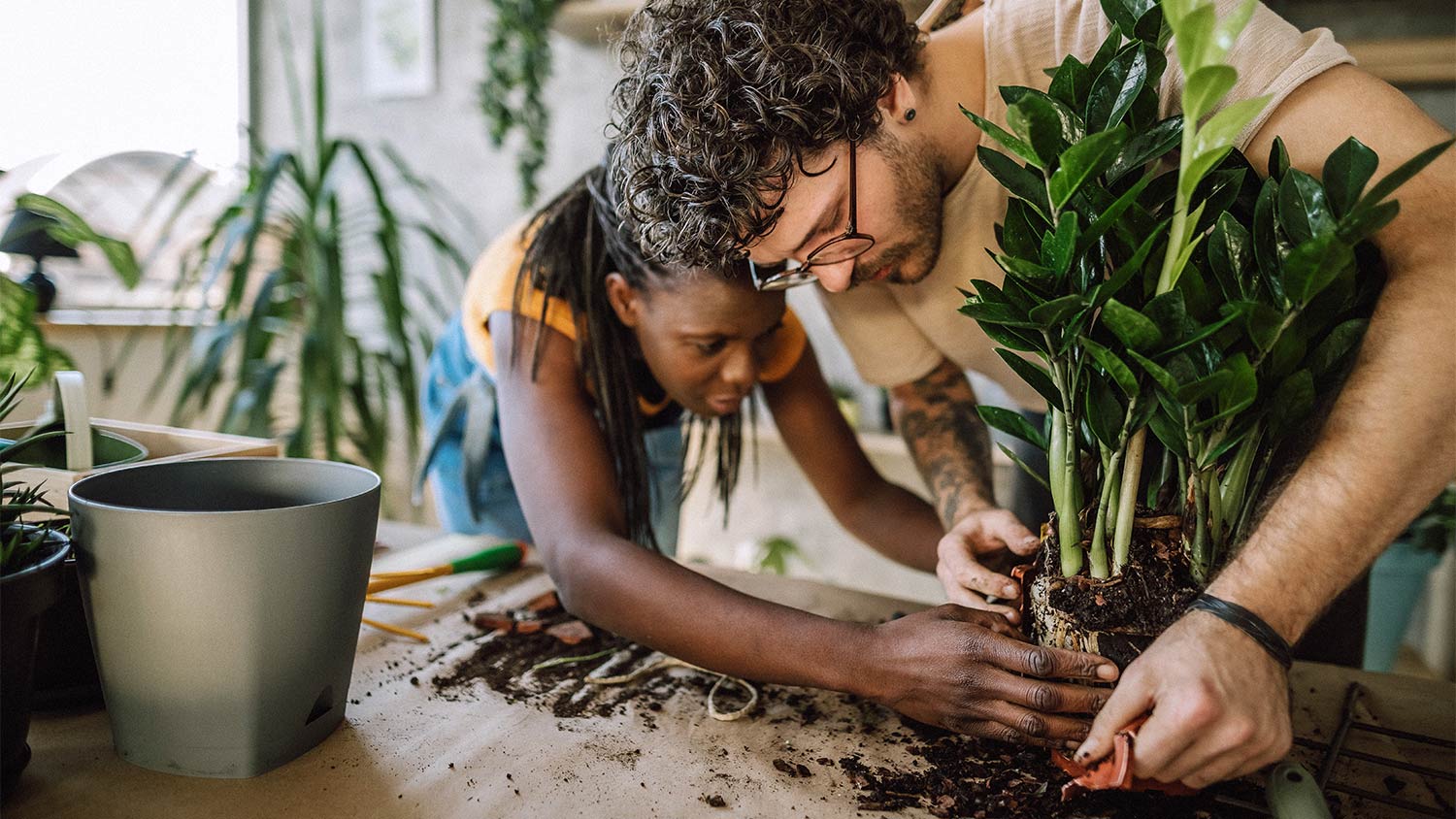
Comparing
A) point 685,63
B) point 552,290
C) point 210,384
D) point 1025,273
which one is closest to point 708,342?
point 552,290

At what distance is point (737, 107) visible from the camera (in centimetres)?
94

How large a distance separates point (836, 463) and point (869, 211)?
0.51m

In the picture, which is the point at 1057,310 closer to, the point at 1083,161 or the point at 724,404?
the point at 1083,161

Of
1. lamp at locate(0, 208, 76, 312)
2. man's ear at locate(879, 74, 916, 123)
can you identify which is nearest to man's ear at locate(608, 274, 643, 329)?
man's ear at locate(879, 74, 916, 123)

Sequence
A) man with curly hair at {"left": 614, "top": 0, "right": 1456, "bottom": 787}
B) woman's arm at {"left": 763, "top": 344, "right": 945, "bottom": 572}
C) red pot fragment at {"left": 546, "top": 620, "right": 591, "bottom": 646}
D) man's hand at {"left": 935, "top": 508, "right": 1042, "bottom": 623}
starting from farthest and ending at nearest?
woman's arm at {"left": 763, "top": 344, "right": 945, "bottom": 572}, red pot fragment at {"left": 546, "top": 620, "right": 591, "bottom": 646}, man's hand at {"left": 935, "top": 508, "right": 1042, "bottom": 623}, man with curly hair at {"left": 614, "top": 0, "right": 1456, "bottom": 787}

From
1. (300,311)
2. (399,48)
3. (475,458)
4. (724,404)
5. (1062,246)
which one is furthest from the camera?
(399,48)

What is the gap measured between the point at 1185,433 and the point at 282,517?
A: 68 cm

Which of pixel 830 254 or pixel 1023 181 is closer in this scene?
pixel 1023 181

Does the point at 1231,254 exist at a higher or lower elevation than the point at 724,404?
higher

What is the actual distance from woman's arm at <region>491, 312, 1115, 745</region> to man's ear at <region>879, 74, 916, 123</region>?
1.58 feet

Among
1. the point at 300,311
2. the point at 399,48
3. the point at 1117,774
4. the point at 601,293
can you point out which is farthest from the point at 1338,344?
the point at 399,48

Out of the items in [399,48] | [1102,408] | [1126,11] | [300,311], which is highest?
[399,48]

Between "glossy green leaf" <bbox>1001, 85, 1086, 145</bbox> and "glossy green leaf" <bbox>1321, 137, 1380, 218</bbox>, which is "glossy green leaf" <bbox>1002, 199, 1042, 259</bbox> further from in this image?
"glossy green leaf" <bbox>1321, 137, 1380, 218</bbox>

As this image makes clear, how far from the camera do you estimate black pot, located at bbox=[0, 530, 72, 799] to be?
571 millimetres
